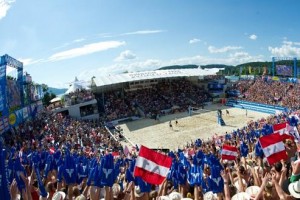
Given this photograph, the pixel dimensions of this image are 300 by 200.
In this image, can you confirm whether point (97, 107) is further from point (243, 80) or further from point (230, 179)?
point (230, 179)

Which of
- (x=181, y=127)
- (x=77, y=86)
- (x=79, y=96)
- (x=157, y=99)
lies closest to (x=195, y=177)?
(x=181, y=127)

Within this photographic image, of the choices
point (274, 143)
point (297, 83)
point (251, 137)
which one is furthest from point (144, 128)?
point (274, 143)

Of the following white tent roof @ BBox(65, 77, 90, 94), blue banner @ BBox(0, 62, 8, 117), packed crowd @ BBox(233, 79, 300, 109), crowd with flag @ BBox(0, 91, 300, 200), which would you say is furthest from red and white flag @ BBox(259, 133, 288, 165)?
white tent roof @ BBox(65, 77, 90, 94)

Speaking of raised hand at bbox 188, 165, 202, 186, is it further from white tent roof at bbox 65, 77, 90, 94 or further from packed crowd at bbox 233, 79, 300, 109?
white tent roof at bbox 65, 77, 90, 94

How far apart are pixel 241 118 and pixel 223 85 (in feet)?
53.4

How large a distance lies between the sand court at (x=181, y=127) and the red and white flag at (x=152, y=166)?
20539mm

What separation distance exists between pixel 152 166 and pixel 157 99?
40.1 m

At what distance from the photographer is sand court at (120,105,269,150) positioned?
28969 millimetres

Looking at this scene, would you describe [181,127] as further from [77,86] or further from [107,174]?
[107,174]

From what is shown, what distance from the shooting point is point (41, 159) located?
9531mm

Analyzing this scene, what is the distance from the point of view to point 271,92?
44344 millimetres

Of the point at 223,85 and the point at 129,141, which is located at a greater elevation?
the point at 223,85

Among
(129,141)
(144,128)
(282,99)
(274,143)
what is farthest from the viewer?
(282,99)

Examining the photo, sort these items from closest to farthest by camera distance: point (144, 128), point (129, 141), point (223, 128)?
1. point (129, 141)
2. point (223, 128)
3. point (144, 128)
